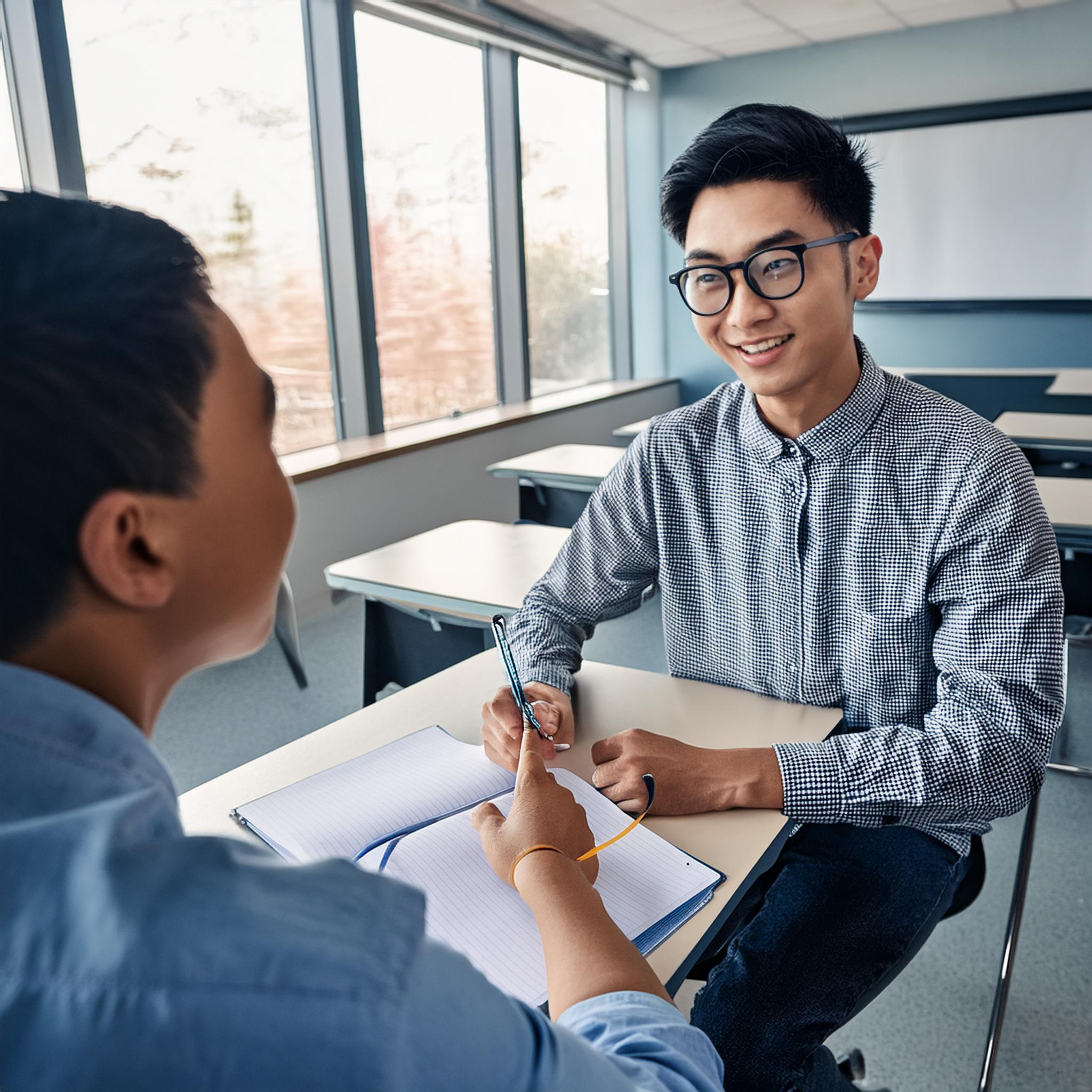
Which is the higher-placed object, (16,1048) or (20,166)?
(20,166)

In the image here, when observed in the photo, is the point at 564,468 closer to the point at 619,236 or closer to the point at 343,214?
the point at 343,214

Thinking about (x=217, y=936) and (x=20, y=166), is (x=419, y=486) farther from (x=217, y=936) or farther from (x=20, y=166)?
(x=217, y=936)

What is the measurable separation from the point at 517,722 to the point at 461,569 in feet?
3.52

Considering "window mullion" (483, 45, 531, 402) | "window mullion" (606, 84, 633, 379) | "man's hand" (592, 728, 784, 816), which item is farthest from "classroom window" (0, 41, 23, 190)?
"window mullion" (606, 84, 633, 379)

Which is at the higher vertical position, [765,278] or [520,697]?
[765,278]

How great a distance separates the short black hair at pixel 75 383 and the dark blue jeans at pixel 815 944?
86 centimetres

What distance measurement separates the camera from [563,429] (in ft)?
18.6

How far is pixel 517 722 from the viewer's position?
1.13 m

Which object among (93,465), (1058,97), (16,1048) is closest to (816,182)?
(93,465)

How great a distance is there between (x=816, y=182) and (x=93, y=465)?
115 centimetres

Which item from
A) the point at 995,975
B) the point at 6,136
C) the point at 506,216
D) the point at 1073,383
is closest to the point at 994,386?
the point at 1073,383

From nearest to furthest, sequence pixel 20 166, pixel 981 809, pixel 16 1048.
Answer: pixel 16 1048, pixel 981 809, pixel 20 166

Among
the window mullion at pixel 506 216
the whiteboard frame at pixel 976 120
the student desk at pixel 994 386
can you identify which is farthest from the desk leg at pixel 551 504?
the whiteboard frame at pixel 976 120

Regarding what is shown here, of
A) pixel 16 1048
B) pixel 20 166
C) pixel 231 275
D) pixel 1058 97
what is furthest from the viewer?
pixel 1058 97
